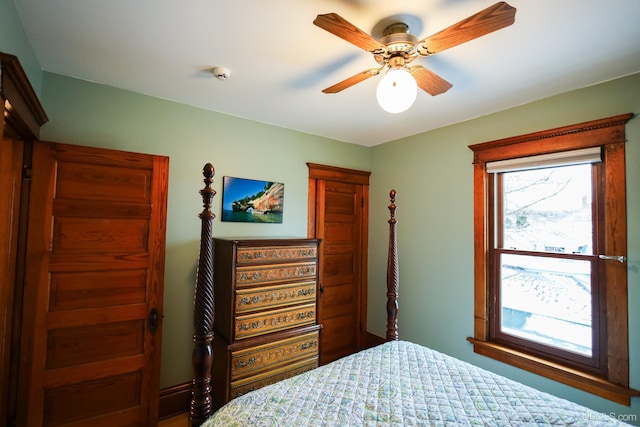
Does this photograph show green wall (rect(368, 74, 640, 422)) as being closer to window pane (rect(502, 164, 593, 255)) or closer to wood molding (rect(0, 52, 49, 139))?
window pane (rect(502, 164, 593, 255))

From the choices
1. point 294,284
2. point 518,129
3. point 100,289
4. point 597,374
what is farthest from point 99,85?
point 597,374

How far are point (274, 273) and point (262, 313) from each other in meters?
0.31

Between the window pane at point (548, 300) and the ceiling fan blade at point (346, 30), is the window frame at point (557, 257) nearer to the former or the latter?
the window pane at point (548, 300)

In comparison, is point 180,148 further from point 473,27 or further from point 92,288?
point 473,27

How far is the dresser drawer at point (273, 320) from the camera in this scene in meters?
2.18

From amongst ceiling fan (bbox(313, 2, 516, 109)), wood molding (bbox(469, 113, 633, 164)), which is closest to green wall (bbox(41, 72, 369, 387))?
ceiling fan (bbox(313, 2, 516, 109))

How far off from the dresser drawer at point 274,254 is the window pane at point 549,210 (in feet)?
5.64

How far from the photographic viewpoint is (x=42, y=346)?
178cm

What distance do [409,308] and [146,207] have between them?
2664mm

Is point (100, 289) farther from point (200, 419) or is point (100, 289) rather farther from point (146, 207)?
point (200, 419)

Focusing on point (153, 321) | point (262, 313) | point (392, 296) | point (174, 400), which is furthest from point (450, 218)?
point (174, 400)

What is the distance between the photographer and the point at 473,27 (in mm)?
1173

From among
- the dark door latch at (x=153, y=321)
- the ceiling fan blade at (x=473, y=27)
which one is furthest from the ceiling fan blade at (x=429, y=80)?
the dark door latch at (x=153, y=321)

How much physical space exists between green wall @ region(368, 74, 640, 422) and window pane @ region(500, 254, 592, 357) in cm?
26
